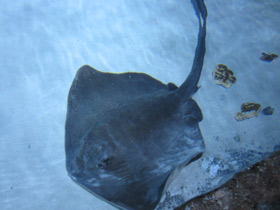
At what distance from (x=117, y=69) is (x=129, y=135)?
205 centimetres

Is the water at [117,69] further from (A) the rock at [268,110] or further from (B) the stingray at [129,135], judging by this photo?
(B) the stingray at [129,135]

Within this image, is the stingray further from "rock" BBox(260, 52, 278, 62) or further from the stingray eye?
"rock" BBox(260, 52, 278, 62)

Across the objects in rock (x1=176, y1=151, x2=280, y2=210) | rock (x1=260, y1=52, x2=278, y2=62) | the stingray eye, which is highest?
rock (x1=260, y1=52, x2=278, y2=62)

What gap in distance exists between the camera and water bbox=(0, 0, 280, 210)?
3416mm

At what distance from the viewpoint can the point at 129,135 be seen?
116 inches

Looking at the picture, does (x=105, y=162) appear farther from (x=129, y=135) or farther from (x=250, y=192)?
(x=250, y=192)

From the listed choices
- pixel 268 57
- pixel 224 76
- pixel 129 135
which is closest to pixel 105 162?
pixel 129 135

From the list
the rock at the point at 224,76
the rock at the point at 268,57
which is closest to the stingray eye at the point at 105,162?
the rock at the point at 224,76

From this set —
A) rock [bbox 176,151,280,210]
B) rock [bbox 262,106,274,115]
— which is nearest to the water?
rock [bbox 262,106,274,115]

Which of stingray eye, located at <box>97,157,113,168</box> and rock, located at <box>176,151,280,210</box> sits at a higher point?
stingray eye, located at <box>97,157,113,168</box>

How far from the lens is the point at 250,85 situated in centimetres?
472

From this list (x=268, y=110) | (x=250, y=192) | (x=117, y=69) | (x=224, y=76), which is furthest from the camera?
(x=224, y=76)

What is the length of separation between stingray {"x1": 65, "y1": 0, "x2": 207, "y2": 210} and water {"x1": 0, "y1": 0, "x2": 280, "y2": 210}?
771mm

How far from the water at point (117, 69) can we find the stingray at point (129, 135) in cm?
77
